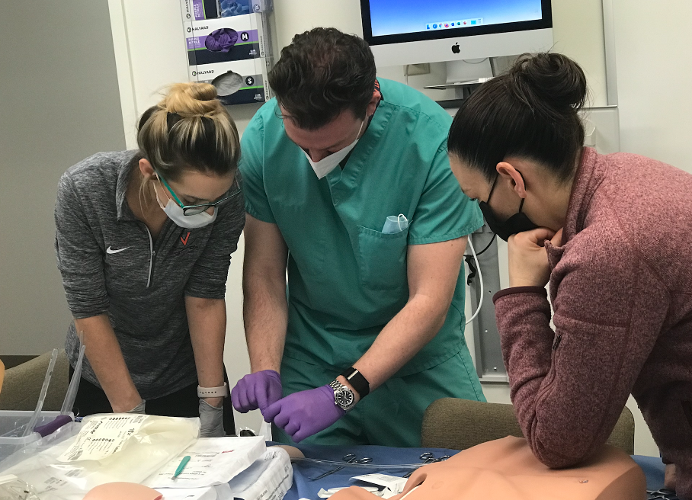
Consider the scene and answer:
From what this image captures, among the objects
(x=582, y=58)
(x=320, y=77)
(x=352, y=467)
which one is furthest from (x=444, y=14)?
(x=352, y=467)

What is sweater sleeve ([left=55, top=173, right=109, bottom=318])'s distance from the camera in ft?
4.73

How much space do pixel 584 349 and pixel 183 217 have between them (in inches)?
33.3

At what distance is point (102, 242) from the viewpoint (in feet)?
4.87

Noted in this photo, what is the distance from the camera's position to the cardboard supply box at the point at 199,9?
2.57 metres

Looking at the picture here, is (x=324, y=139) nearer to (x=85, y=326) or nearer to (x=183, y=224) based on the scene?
(x=183, y=224)

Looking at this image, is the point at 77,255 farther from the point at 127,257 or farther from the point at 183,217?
the point at 183,217

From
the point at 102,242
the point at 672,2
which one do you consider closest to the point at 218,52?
the point at 102,242

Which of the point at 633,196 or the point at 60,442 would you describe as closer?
the point at 633,196

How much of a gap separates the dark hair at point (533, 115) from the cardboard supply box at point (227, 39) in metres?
1.71

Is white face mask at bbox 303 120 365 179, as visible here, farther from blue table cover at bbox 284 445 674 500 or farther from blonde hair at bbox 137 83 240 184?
blue table cover at bbox 284 445 674 500

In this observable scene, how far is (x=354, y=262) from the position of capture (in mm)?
1539

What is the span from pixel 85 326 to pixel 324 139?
26.2 inches

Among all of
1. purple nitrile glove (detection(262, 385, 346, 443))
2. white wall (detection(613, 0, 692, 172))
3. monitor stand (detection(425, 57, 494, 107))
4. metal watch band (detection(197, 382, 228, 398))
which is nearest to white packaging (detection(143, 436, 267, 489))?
purple nitrile glove (detection(262, 385, 346, 443))

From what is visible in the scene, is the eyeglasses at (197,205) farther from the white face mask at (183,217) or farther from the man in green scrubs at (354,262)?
the man in green scrubs at (354,262)
